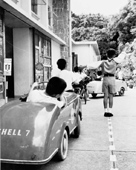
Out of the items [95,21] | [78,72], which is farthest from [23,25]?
[95,21]

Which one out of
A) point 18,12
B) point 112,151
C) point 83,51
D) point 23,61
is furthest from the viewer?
point 83,51

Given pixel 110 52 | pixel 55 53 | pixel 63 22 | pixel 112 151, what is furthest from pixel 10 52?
pixel 112 151

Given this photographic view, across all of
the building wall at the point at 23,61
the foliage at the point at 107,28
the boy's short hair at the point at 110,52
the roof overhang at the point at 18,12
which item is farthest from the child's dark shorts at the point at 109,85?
the foliage at the point at 107,28

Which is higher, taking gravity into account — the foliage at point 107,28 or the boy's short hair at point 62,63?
the foliage at point 107,28

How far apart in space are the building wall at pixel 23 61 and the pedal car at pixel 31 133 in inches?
424

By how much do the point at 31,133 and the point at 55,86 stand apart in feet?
3.52

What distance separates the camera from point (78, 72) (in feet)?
43.7

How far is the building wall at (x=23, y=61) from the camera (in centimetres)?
1491

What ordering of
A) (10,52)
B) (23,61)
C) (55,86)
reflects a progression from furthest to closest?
1. (10,52)
2. (23,61)
3. (55,86)

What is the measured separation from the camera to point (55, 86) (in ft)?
14.4

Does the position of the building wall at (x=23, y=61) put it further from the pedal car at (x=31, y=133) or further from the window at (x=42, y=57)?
the pedal car at (x=31, y=133)

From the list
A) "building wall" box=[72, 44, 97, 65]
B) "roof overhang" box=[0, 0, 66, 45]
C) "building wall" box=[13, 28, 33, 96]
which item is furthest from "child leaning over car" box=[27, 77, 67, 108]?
"building wall" box=[72, 44, 97, 65]

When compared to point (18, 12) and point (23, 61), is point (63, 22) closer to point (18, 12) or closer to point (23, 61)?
point (23, 61)

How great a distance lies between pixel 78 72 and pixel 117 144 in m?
8.34
